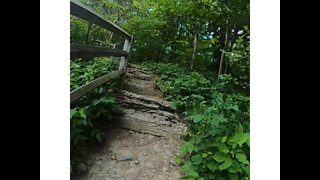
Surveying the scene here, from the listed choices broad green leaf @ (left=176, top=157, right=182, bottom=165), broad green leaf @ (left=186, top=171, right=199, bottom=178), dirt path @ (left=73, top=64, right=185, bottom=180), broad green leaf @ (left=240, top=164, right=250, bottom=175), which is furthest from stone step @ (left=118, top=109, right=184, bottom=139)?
broad green leaf @ (left=240, top=164, right=250, bottom=175)

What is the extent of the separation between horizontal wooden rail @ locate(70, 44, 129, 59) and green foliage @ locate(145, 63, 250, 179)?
0.51ft

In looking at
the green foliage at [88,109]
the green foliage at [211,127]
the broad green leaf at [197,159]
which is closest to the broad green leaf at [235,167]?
the green foliage at [211,127]

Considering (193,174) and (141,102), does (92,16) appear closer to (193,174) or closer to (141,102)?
(141,102)

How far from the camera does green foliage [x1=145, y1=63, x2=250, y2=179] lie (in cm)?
117

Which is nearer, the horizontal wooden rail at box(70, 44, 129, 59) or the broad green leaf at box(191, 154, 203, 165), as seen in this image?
the horizontal wooden rail at box(70, 44, 129, 59)

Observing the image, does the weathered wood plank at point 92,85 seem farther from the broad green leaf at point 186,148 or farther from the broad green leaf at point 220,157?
the broad green leaf at point 220,157

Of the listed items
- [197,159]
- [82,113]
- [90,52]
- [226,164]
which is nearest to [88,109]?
[82,113]

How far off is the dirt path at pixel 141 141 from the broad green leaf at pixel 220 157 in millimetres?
160

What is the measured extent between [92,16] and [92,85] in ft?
1.04

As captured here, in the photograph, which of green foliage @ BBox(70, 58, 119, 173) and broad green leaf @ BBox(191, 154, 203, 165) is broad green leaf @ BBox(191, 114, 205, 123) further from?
green foliage @ BBox(70, 58, 119, 173)
